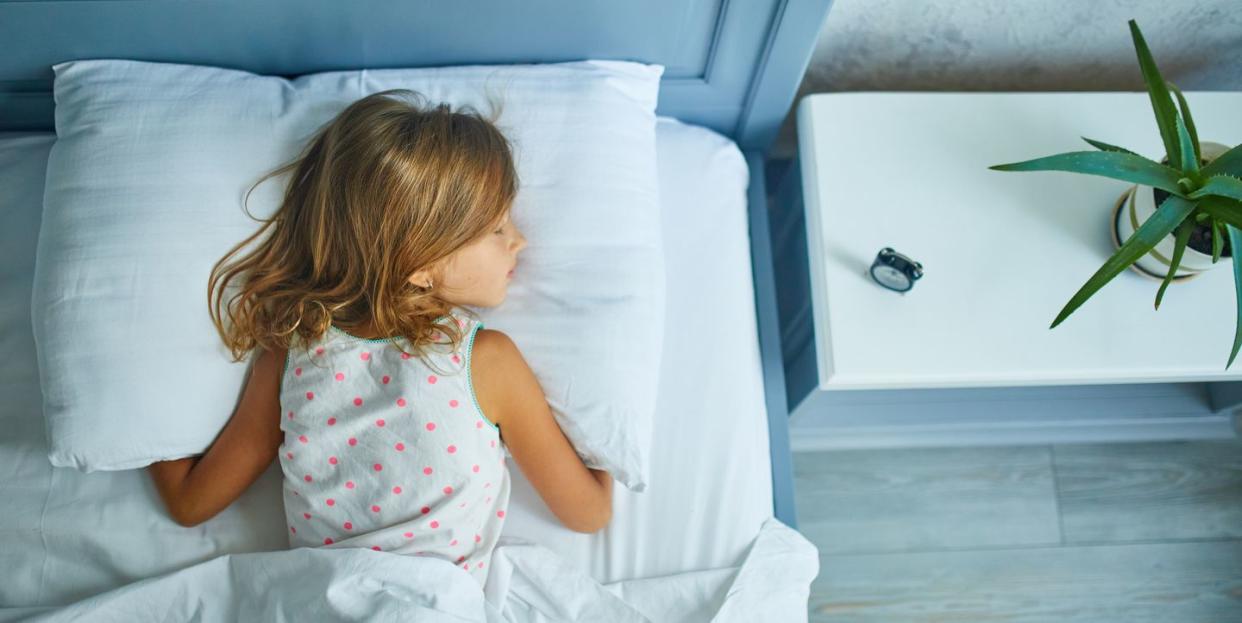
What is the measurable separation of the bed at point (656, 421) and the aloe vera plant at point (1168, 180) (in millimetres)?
342

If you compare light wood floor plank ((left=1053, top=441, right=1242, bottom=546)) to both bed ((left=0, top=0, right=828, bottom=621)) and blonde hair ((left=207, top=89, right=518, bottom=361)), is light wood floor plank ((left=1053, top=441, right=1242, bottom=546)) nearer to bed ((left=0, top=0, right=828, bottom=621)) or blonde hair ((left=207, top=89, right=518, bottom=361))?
bed ((left=0, top=0, right=828, bottom=621))

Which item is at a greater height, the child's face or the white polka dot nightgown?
the child's face

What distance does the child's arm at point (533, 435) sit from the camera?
34.9 inches

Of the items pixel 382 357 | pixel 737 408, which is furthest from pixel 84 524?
pixel 737 408

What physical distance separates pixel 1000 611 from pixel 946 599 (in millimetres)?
92

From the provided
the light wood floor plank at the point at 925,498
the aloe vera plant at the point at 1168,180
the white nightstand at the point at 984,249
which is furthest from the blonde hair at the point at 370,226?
the light wood floor plank at the point at 925,498

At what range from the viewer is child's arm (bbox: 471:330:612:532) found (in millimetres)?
886

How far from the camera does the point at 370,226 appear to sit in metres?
0.83

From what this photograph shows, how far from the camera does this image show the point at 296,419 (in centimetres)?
87

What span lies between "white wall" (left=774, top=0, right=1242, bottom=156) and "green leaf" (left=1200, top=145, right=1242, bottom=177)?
0.32 m

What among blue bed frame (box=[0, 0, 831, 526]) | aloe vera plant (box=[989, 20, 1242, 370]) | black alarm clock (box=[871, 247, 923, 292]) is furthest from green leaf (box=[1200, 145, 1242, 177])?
blue bed frame (box=[0, 0, 831, 526])

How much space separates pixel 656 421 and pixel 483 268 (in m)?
0.30

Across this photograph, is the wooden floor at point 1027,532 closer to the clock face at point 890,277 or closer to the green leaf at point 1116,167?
the clock face at point 890,277

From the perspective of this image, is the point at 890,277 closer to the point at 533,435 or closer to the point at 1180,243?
the point at 1180,243
